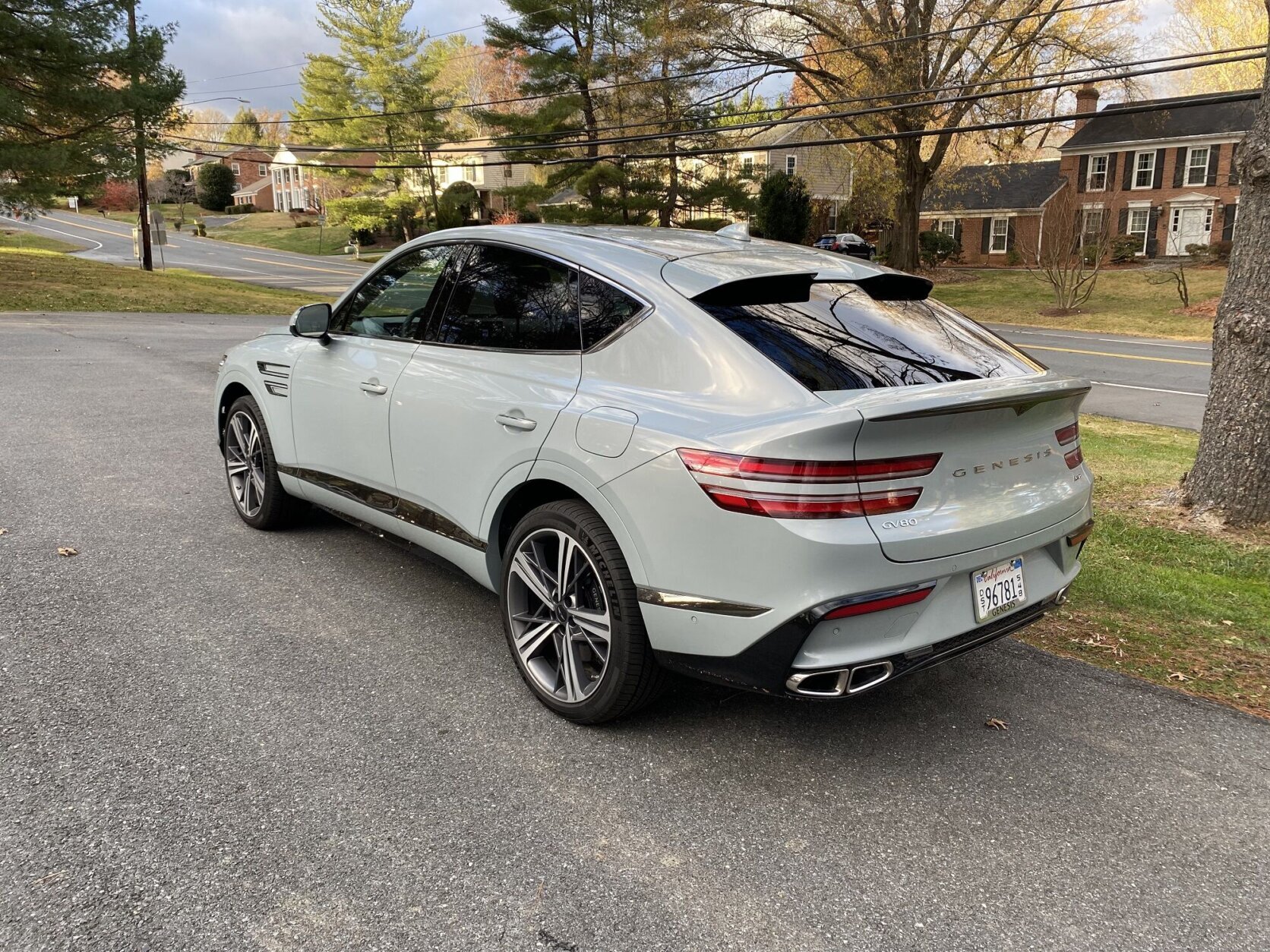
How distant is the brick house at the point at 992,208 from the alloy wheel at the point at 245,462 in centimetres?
4934

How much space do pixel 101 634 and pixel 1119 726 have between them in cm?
411

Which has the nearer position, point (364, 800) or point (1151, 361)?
point (364, 800)

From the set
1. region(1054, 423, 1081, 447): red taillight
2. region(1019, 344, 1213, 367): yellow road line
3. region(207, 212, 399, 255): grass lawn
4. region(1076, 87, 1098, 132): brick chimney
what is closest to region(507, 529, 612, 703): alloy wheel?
region(1054, 423, 1081, 447): red taillight

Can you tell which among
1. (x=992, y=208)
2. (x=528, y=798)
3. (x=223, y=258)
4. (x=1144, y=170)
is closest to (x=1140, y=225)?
(x=1144, y=170)

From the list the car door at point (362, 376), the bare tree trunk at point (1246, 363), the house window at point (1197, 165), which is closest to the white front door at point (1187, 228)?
the house window at point (1197, 165)

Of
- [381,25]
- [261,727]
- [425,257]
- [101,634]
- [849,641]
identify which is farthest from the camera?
[381,25]

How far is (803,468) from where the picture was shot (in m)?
2.61

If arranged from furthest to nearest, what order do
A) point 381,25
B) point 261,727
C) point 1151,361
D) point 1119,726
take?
point 381,25 < point 1151,361 < point 1119,726 < point 261,727

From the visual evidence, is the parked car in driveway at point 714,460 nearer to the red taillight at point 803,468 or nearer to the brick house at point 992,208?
the red taillight at point 803,468

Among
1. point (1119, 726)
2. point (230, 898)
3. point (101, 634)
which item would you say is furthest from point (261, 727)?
point (1119, 726)

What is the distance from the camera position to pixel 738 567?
271 centimetres

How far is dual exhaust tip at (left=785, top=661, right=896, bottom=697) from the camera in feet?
8.84

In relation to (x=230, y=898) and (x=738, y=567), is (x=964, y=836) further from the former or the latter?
(x=230, y=898)

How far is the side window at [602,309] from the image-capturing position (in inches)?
128
